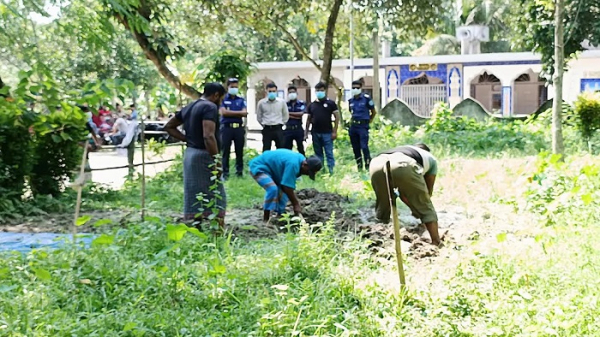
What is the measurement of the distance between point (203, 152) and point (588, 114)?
10343 mm

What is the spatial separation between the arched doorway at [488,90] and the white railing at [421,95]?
1.90 metres

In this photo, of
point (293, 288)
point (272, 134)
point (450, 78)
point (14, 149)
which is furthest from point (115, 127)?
point (293, 288)

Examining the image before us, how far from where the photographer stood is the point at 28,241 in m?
6.76

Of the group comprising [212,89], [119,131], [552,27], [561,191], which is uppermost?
[552,27]

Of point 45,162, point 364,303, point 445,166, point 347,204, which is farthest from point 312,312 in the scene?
point 445,166

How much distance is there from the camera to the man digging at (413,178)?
20.2 feet

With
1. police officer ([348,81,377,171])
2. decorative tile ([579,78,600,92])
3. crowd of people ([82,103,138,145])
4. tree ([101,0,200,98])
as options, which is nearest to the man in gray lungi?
police officer ([348,81,377,171])

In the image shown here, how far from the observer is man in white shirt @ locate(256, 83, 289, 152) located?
11734mm

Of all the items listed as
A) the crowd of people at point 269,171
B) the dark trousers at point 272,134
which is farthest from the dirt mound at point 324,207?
the dark trousers at point 272,134

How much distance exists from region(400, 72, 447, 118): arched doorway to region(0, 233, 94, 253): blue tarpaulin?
27.6m

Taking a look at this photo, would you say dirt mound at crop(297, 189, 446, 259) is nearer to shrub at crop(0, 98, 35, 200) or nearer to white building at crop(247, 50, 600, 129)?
shrub at crop(0, 98, 35, 200)

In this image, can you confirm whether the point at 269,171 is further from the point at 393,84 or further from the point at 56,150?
the point at 393,84

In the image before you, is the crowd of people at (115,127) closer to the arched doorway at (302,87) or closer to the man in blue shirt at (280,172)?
the man in blue shirt at (280,172)

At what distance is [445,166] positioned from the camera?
11992 millimetres
